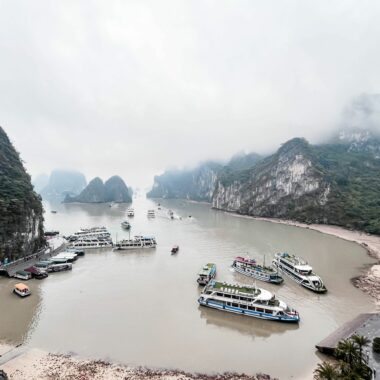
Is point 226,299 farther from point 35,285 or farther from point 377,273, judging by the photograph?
point 377,273

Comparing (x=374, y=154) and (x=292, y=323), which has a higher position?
(x=374, y=154)

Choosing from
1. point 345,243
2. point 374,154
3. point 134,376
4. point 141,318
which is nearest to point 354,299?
point 141,318

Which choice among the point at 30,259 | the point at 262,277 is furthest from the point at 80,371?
the point at 30,259

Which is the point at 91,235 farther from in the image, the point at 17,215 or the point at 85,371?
the point at 85,371

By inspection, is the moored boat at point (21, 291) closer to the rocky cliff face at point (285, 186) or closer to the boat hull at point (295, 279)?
the boat hull at point (295, 279)

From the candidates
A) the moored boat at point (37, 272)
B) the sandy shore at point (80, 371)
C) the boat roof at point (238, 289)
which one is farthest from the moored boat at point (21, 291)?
the boat roof at point (238, 289)

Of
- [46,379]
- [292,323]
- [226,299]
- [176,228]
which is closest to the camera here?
[46,379]

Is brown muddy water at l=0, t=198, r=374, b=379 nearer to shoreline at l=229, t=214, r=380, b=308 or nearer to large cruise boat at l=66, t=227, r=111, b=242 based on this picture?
shoreline at l=229, t=214, r=380, b=308

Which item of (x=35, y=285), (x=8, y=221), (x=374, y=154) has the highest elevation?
(x=374, y=154)

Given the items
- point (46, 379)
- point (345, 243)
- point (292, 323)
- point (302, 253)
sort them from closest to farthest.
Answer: point (46, 379) < point (292, 323) < point (302, 253) < point (345, 243)
